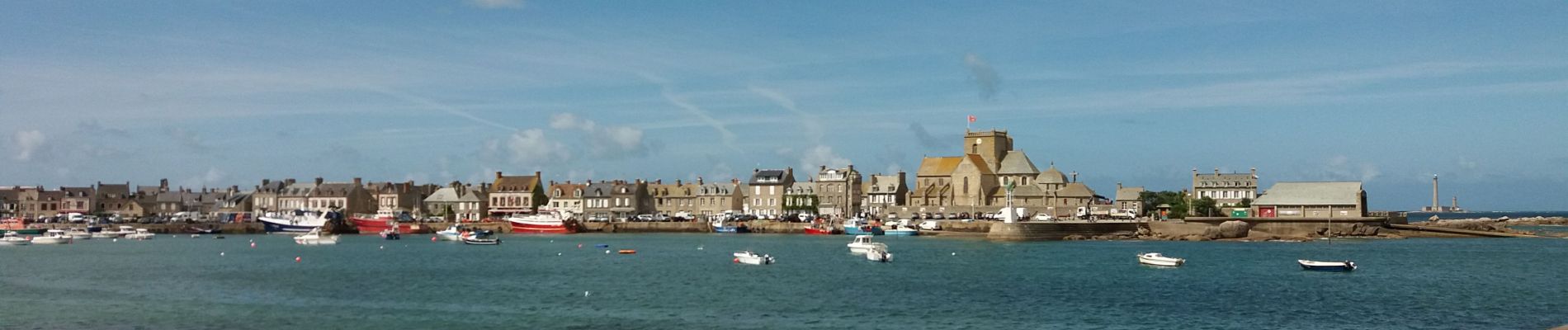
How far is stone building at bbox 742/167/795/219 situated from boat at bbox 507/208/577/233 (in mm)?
24456

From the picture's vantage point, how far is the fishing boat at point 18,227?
114 m

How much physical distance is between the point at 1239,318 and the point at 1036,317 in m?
5.47

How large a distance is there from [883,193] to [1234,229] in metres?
47.5

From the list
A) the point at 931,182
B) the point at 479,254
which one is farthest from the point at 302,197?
the point at 479,254

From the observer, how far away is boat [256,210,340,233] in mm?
111438

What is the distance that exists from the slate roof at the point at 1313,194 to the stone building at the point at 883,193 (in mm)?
37538

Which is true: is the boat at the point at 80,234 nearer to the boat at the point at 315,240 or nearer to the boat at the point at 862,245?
the boat at the point at 315,240

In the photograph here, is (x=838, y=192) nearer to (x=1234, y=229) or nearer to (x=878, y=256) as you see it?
(x=1234, y=229)

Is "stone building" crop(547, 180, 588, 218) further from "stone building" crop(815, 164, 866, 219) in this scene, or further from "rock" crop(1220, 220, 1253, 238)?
"rock" crop(1220, 220, 1253, 238)

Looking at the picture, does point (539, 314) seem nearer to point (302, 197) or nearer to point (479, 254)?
point (479, 254)

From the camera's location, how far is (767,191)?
137 m

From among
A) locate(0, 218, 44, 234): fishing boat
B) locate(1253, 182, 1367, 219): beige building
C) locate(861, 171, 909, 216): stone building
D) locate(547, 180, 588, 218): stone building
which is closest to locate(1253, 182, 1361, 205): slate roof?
locate(1253, 182, 1367, 219): beige building

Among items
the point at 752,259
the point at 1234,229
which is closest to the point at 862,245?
the point at 752,259

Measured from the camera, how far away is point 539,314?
39219mm
